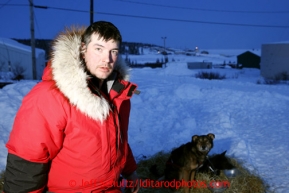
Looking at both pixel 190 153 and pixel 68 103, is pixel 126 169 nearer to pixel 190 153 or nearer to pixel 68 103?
pixel 68 103

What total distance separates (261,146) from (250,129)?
141 cm

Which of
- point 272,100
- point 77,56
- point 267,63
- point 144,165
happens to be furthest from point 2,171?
point 267,63

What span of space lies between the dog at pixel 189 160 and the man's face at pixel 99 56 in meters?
2.99

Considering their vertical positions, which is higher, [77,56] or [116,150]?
[77,56]

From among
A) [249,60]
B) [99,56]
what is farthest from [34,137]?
[249,60]

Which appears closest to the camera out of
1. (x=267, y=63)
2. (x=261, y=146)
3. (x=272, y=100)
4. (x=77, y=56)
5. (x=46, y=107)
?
(x=46, y=107)

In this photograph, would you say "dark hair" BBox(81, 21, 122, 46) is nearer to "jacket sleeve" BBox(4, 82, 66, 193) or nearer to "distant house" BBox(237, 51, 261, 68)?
"jacket sleeve" BBox(4, 82, 66, 193)

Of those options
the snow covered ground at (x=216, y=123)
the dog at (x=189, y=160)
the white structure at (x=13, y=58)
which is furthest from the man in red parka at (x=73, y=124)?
the white structure at (x=13, y=58)

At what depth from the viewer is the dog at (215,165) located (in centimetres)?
481

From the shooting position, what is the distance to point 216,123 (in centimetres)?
826

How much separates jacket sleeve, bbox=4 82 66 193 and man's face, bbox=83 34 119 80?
333mm

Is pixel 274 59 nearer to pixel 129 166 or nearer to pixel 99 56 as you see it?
pixel 129 166

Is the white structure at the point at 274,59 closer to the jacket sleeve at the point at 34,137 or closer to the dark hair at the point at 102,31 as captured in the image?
the dark hair at the point at 102,31

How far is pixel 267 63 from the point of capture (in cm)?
3678
